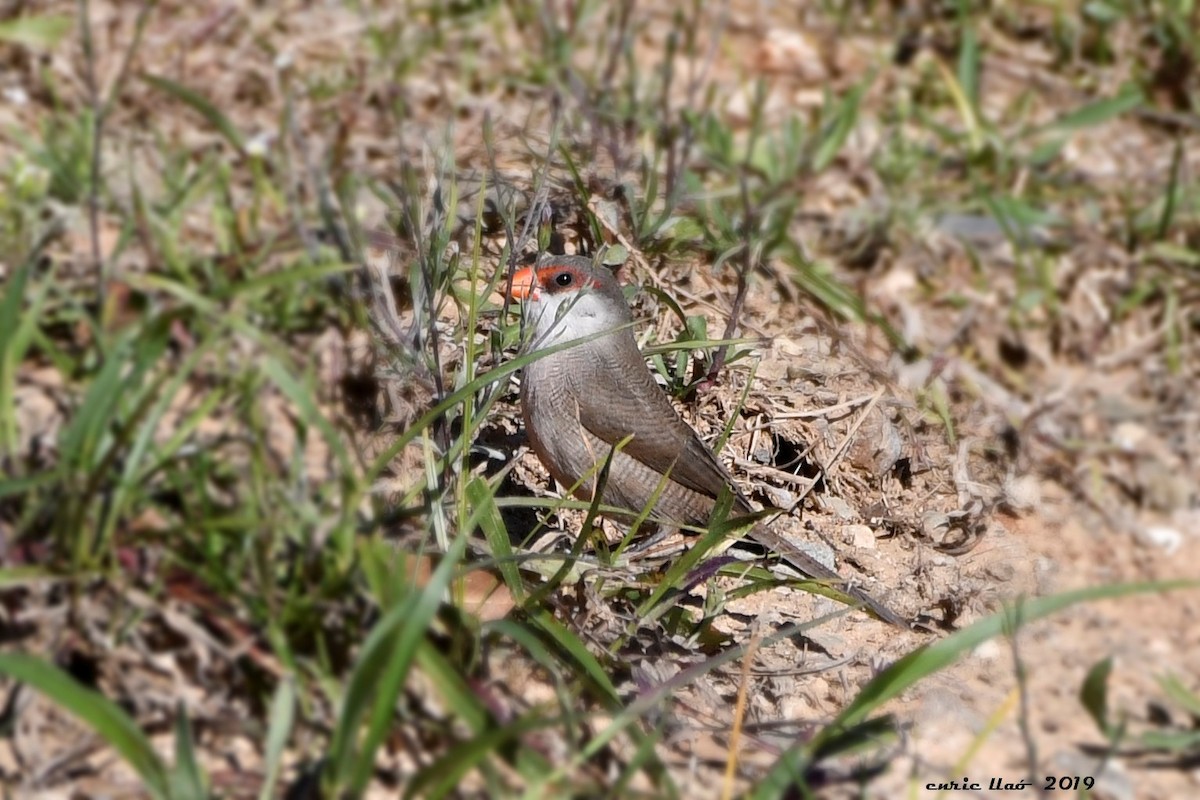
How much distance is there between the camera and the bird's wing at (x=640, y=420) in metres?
3.32

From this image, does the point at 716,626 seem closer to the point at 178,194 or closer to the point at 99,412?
the point at 99,412

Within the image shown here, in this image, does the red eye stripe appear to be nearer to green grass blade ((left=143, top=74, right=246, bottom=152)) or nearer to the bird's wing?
the bird's wing

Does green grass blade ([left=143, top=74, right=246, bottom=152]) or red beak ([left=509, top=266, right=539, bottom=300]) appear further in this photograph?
green grass blade ([left=143, top=74, right=246, bottom=152])

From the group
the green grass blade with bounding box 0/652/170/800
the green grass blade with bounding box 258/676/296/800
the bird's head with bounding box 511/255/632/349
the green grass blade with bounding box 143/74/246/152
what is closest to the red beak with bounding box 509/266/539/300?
the bird's head with bounding box 511/255/632/349

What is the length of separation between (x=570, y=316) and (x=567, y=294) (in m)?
0.15

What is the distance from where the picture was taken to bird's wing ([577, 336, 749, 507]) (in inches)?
131

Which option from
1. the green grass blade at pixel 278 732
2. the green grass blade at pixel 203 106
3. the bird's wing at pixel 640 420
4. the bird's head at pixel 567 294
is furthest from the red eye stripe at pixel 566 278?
the green grass blade at pixel 203 106

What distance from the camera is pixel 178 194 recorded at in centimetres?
440

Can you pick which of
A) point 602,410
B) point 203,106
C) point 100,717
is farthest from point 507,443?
point 203,106

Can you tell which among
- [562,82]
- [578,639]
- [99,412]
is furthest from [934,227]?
[99,412]

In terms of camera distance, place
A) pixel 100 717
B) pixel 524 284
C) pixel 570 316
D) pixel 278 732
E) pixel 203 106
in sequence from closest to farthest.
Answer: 1. pixel 100 717
2. pixel 278 732
3. pixel 524 284
4. pixel 570 316
5. pixel 203 106

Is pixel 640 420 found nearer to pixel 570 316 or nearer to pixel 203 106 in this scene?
pixel 570 316

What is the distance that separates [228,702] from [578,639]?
0.68m

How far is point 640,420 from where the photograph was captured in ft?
11.6
